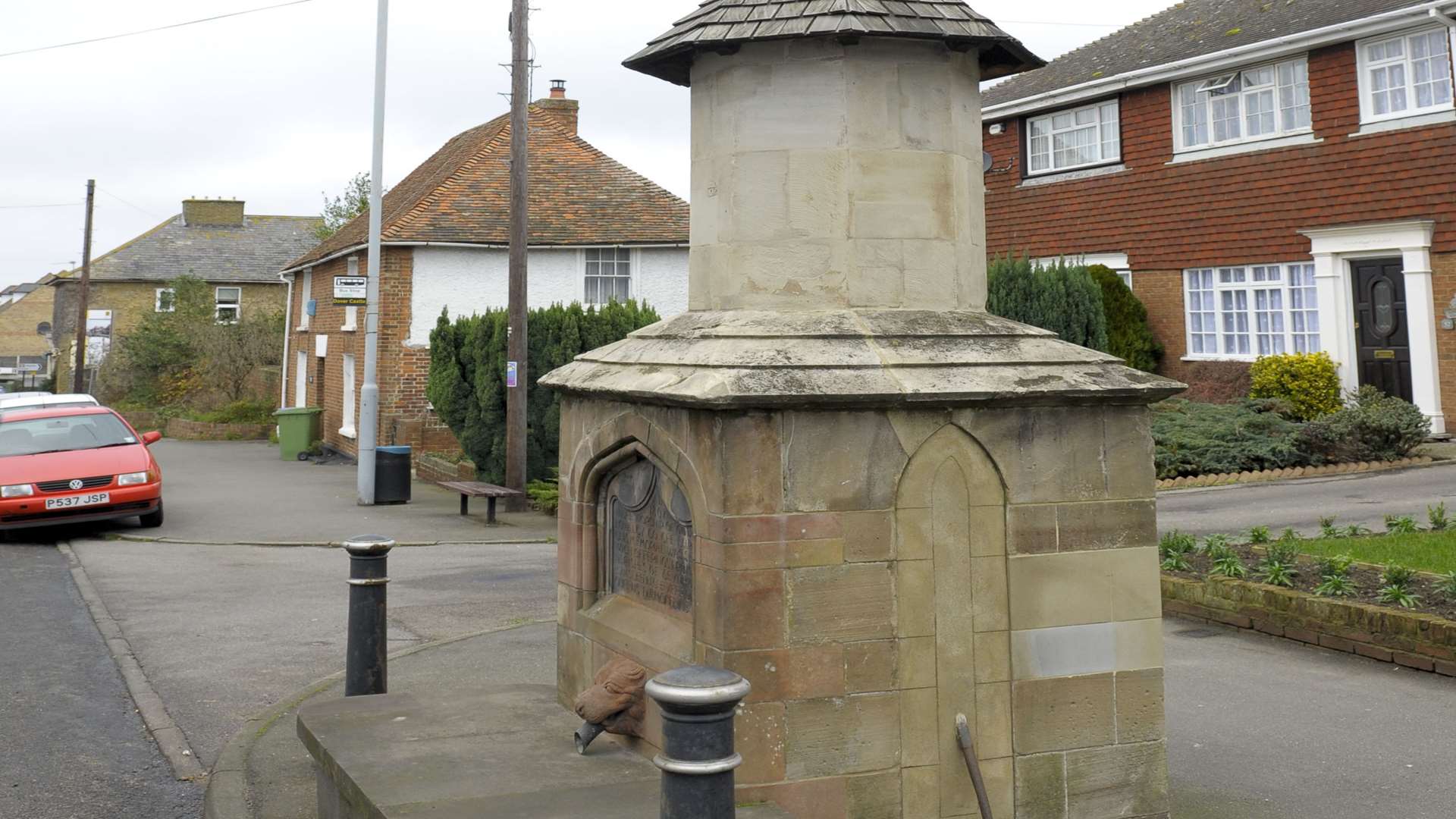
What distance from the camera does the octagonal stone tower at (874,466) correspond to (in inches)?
169

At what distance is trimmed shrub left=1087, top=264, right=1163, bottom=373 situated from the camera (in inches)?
843

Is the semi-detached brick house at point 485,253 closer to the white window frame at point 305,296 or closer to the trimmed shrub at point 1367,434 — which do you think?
the white window frame at point 305,296

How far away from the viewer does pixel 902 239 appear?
491cm

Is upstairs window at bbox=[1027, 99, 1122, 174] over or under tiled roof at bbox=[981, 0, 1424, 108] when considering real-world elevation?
under

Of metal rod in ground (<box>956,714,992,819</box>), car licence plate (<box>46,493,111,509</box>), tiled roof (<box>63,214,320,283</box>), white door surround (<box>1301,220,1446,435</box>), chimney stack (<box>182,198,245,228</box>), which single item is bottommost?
metal rod in ground (<box>956,714,992,819</box>)

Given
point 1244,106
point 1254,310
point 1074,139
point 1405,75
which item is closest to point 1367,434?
point 1254,310

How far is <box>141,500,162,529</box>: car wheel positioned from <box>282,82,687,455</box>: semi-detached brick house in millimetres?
7418

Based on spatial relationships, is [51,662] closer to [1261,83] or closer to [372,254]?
[372,254]

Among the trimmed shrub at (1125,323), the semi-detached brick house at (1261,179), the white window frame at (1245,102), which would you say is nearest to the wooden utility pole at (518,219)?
the trimmed shrub at (1125,323)

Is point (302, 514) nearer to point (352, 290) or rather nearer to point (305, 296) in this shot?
point (352, 290)

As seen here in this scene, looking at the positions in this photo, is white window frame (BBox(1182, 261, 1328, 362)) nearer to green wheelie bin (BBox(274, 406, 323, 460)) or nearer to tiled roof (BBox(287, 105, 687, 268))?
tiled roof (BBox(287, 105, 687, 268))

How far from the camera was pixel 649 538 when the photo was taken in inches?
200

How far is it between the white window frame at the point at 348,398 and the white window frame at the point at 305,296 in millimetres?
4344

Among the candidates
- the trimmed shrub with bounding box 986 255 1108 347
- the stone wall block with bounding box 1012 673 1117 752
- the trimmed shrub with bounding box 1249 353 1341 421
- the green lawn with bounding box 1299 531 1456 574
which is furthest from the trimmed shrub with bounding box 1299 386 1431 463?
the stone wall block with bounding box 1012 673 1117 752
